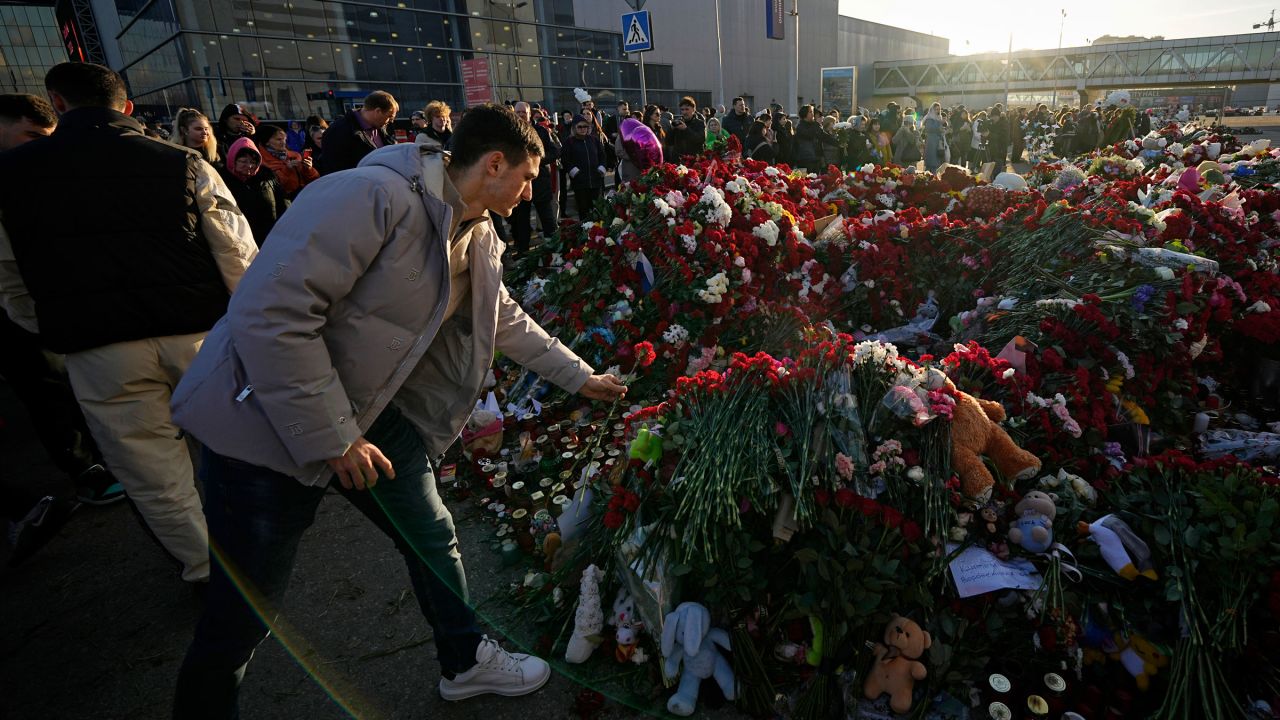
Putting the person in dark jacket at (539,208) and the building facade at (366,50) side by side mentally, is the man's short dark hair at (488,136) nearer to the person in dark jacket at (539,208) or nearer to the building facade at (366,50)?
the person in dark jacket at (539,208)

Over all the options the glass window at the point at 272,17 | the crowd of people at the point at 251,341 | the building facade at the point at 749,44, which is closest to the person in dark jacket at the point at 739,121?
the crowd of people at the point at 251,341

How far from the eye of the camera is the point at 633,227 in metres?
5.39

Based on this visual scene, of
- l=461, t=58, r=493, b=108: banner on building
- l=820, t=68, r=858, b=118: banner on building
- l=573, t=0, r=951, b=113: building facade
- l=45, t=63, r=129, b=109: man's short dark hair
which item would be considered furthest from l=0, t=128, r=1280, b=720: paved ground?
l=820, t=68, r=858, b=118: banner on building

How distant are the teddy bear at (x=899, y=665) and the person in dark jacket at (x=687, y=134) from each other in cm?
949

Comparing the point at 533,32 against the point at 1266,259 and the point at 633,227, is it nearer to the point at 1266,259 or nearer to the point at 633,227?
the point at 633,227

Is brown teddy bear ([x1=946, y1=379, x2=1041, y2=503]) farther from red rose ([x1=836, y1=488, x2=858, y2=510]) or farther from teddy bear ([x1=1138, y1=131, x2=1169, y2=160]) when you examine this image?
teddy bear ([x1=1138, y1=131, x2=1169, y2=160])

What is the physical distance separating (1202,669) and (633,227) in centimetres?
434

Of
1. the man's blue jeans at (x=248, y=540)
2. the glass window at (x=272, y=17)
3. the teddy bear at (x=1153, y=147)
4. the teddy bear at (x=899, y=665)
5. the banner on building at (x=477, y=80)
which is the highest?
the glass window at (x=272, y=17)

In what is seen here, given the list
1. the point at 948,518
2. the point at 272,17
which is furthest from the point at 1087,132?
the point at 272,17

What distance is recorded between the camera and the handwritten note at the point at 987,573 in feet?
7.62

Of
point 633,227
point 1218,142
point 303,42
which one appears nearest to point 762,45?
point 303,42

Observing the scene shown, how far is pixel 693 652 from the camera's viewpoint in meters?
2.31

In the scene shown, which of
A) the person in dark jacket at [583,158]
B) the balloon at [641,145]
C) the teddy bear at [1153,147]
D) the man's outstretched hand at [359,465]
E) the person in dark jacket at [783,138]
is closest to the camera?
the man's outstretched hand at [359,465]

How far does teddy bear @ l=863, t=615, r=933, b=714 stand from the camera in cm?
219
